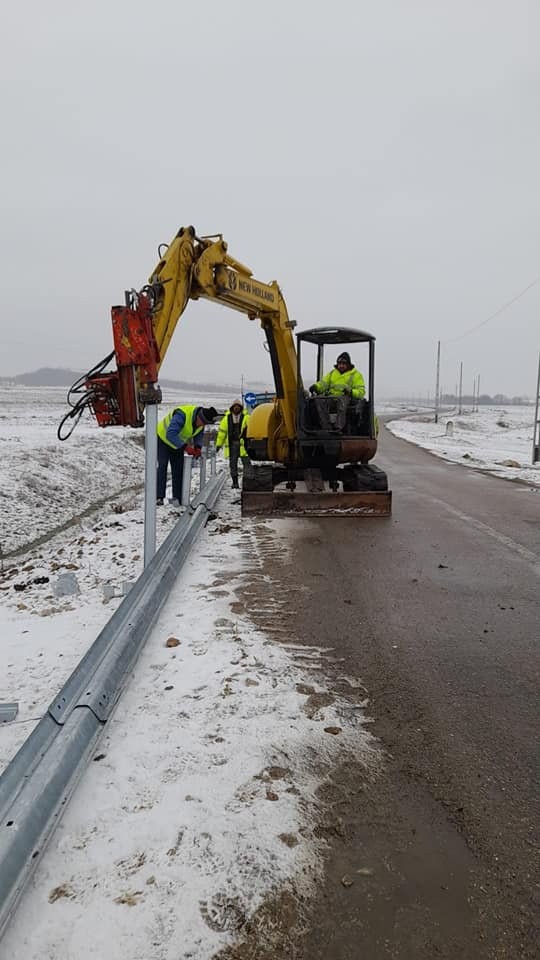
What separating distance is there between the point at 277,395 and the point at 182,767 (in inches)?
302

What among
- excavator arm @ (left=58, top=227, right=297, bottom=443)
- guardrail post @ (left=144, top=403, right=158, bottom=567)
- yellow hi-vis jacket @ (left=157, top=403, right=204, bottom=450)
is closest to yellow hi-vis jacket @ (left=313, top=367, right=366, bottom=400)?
excavator arm @ (left=58, top=227, right=297, bottom=443)

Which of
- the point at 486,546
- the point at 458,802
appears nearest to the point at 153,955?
the point at 458,802

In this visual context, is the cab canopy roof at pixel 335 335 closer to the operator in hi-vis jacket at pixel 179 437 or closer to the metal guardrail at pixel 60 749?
the operator in hi-vis jacket at pixel 179 437

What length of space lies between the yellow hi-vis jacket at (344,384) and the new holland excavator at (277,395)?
148mm

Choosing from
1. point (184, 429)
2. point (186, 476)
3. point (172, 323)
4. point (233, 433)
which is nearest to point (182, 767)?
point (172, 323)

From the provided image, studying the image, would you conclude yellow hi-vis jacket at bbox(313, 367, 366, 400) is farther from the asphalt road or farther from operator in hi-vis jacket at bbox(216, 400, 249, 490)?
the asphalt road

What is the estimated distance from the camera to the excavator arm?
4902 millimetres

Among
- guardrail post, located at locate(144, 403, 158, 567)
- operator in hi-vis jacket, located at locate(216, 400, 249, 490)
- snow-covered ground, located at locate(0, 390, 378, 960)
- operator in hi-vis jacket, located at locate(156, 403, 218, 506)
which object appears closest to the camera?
snow-covered ground, located at locate(0, 390, 378, 960)

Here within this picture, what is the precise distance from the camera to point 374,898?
195cm

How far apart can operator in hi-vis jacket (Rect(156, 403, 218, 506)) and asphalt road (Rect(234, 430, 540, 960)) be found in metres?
3.09

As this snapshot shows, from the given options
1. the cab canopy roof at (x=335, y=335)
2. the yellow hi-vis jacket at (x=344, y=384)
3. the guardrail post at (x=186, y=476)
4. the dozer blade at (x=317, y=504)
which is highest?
the cab canopy roof at (x=335, y=335)

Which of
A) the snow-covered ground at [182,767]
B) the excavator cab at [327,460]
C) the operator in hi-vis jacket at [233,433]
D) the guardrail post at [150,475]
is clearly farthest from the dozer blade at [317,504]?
the guardrail post at [150,475]

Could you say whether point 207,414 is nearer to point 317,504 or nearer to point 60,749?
point 317,504

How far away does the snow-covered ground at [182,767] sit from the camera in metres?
1.86
